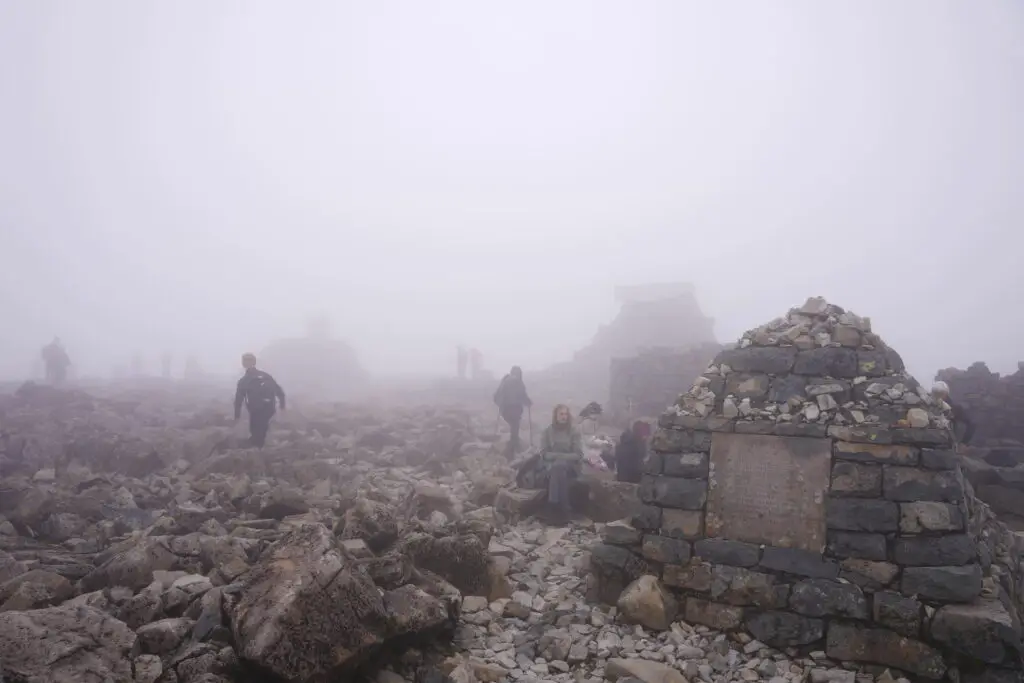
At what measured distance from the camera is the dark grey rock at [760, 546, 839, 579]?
16.6 ft

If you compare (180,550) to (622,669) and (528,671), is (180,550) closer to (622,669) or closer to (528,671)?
(528,671)

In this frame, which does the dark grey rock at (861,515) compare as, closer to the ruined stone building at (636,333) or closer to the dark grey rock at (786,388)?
the dark grey rock at (786,388)

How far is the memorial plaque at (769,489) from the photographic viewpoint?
523 centimetres

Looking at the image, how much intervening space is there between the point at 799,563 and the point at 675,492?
4.06 feet

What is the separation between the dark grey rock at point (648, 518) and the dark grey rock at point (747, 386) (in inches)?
57.2

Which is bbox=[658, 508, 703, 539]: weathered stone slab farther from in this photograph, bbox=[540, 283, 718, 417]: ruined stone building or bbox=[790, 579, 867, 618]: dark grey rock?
bbox=[540, 283, 718, 417]: ruined stone building

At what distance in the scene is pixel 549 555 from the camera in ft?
24.3

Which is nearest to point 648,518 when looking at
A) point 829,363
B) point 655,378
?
point 829,363

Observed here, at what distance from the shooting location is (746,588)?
5.32 m

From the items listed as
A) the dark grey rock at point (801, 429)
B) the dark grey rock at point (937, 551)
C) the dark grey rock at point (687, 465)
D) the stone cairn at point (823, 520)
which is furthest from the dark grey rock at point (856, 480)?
the dark grey rock at point (687, 465)

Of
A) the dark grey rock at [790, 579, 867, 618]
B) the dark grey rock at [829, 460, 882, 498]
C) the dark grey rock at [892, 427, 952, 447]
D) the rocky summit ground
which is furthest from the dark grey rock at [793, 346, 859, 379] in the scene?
the rocky summit ground

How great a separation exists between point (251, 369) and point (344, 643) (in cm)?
917

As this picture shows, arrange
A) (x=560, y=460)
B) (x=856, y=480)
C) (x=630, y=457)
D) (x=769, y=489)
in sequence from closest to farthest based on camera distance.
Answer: (x=856, y=480), (x=769, y=489), (x=560, y=460), (x=630, y=457)

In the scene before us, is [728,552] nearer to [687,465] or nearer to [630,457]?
[687,465]
